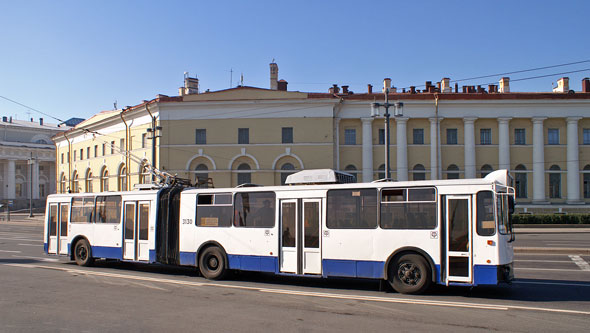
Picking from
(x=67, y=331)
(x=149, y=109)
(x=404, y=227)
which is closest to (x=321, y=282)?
(x=404, y=227)

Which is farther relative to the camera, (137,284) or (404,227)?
(137,284)

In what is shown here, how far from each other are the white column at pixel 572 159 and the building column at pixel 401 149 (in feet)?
44.5

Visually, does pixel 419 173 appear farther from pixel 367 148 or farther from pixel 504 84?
pixel 504 84

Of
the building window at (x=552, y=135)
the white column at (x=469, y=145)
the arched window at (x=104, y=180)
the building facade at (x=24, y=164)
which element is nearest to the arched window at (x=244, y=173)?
the arched window at (x=104, y=180)

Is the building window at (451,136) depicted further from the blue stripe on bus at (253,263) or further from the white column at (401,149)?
the blue stripe on bus at (253,263)

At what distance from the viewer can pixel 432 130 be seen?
141ft

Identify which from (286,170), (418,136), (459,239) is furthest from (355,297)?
(418,136)

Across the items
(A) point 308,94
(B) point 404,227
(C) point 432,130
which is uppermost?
(A) point 308,94

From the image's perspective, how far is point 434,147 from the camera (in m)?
42.8

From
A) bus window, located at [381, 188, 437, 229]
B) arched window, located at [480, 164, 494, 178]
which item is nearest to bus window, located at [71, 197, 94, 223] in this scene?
bus window, located at [381, 188, 437, 229]

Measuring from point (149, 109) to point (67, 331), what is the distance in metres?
37.6

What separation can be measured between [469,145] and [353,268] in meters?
33.8

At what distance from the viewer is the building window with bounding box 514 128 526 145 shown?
43.3 metres

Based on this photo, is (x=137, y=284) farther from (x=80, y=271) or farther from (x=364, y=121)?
(x=364, y=121)
